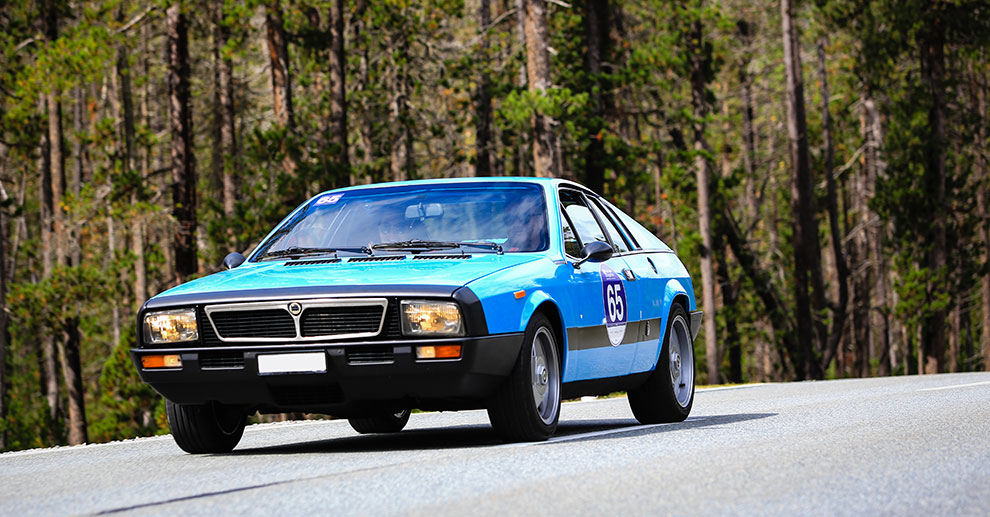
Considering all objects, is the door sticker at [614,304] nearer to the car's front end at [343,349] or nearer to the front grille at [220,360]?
the car's front end at [343,349]

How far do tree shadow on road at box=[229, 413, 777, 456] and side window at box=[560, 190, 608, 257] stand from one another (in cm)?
125

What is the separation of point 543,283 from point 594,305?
0.83 meters

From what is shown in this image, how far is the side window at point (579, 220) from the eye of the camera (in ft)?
31.1

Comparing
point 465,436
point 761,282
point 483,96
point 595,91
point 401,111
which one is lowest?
point 761,282

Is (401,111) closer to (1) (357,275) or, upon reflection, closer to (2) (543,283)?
(2) (543,283)

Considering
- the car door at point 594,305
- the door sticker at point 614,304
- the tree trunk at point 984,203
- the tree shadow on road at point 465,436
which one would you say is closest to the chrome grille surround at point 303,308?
the tree shadow on road at point 465,436

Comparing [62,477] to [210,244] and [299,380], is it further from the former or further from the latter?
[210,244]

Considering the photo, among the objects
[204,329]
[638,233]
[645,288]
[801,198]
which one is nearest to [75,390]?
[801,198]

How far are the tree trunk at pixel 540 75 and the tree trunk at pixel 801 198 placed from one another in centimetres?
1400

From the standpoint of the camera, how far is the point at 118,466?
8.16 metres

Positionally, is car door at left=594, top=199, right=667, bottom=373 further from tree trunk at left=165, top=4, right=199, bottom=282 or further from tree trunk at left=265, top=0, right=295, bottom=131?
tree trunk at left=265, top=0, right=295, bottom=131

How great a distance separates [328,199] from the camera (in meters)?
9.66

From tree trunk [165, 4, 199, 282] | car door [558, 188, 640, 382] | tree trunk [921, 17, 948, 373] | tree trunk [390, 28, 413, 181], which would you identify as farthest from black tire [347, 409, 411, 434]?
tree trunk [921, 17, 948, 373]

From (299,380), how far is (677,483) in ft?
7.82
